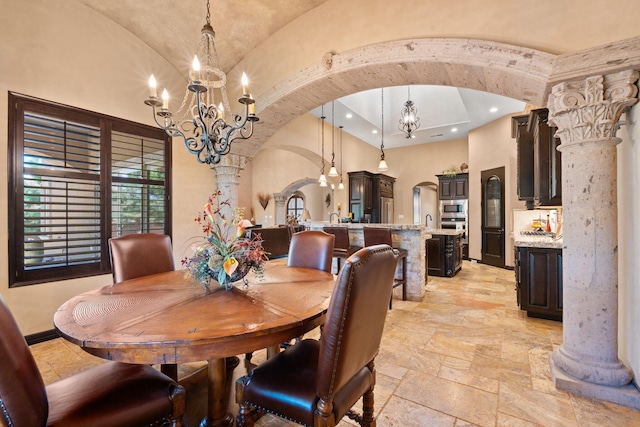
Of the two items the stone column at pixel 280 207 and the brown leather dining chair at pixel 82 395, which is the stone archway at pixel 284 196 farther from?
the brown leather dining chair at pixel 82 395

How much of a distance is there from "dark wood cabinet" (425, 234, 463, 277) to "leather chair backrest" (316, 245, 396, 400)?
4.79 metres

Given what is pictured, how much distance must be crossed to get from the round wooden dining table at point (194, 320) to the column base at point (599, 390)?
184cm

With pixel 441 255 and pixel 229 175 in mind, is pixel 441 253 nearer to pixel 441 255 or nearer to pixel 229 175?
pixel 441 255

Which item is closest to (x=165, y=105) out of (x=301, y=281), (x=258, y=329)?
(x=301, y=281)

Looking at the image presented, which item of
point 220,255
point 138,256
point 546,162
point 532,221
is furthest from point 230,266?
point 532,221

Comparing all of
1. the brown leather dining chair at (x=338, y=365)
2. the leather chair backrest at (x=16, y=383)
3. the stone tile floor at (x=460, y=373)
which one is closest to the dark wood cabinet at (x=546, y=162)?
the stone tile floor at (x=460, y=373)

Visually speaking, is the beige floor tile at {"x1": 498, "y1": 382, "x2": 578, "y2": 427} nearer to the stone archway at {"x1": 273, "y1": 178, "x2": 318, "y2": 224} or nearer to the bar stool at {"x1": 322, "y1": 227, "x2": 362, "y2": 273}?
the bar stool at {"x1": 322, "y1": 227, "x2": 362, "y2": 273}

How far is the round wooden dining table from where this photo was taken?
1.09m

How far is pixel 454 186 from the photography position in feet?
27.0

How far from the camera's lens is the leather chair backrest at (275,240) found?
553cm

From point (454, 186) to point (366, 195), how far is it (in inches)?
100

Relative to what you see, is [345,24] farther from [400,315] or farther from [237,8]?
[400,315]

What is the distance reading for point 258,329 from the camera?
1.17 meters

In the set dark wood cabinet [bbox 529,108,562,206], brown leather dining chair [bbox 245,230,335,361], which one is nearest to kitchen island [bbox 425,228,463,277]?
dark wood cabinet [bbox 529,108,562,206]
